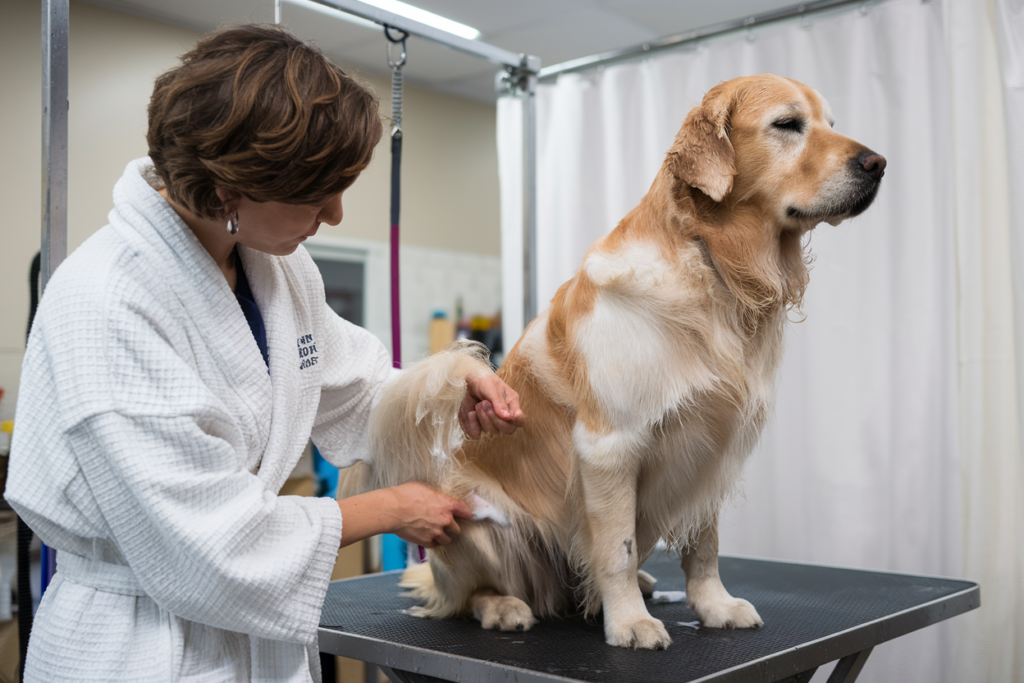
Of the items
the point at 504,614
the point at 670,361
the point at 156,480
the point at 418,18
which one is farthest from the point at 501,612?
the point at 418,18

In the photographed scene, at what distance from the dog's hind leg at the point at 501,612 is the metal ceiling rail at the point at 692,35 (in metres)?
1.52

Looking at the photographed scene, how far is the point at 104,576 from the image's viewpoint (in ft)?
2.82

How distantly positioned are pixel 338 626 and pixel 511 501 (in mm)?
331

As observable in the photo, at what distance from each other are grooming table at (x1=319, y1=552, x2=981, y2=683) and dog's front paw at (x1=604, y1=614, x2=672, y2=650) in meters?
0.01

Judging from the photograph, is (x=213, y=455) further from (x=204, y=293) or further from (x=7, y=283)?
(x=7, y=283)

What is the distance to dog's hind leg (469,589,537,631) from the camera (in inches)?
46.2

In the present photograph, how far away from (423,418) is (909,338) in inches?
52.8

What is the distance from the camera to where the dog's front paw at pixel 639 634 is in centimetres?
104

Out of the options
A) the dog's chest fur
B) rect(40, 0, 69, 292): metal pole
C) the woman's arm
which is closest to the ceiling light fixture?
rect(40, 0, 69, 292): metal pole

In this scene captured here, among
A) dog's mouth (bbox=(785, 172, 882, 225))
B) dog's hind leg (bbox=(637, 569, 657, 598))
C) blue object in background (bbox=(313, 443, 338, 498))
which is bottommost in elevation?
blue object in background (bbox=(313, 443, 338, 498))

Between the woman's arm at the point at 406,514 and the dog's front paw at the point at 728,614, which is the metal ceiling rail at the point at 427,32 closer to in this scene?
the woman's arm at the point at 406,514

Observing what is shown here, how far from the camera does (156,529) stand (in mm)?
784

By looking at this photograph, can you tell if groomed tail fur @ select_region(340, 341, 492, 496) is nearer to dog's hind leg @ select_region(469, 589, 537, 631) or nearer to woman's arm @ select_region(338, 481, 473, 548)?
woman's arm @ select_region(338, 481, 473, 548)

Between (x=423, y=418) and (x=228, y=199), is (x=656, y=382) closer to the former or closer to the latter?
(x=423, y=418)
